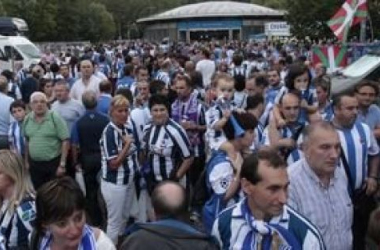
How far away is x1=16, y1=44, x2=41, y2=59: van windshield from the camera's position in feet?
104

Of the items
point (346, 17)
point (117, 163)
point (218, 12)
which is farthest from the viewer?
point (218, 12)

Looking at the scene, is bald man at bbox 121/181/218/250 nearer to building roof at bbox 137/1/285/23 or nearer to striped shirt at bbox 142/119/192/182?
striped shirt at bbox 142/119/192/182

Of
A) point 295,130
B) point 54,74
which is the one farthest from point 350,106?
point 54,74

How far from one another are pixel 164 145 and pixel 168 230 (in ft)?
13.1

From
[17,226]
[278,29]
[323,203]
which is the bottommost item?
[17,226]

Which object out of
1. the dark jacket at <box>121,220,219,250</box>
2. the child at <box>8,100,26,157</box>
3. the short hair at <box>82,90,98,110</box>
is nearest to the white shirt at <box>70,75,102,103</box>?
the child at <box>8,100,26,157</box>

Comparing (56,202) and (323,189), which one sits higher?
(56,202)

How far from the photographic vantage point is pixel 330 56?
16688mm

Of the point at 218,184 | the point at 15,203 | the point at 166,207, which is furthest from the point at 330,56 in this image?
the point at 166,207

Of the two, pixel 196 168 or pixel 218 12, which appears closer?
→ pixel 196 168

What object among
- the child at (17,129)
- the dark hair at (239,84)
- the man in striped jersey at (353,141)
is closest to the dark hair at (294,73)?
the man in striped jersey at (353,141)

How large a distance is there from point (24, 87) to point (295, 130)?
794 cm

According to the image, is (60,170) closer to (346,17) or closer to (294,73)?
(294,73)

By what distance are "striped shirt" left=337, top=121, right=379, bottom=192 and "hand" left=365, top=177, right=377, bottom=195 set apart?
9 centimetres
